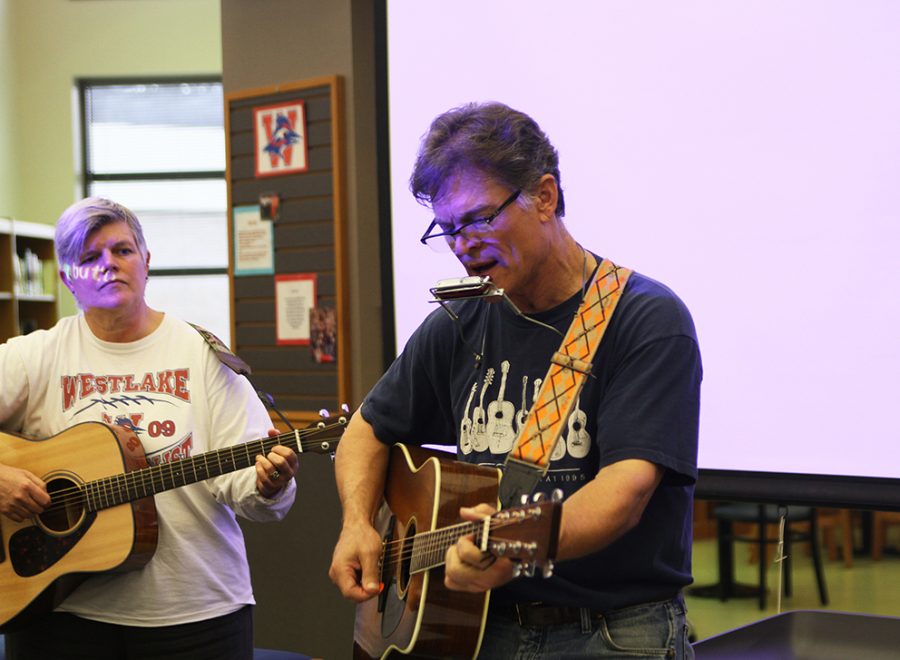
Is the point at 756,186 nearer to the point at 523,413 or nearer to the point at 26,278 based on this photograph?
the point at 523,413

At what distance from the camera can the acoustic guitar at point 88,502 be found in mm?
2199

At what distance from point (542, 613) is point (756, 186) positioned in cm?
129

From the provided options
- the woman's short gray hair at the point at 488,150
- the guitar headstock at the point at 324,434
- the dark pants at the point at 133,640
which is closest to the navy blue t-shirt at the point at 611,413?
the woman's short gray hair at the point at 488,150

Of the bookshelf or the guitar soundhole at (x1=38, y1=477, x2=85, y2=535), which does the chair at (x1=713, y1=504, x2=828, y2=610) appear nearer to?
the guitar soundhole at (x1=38, y1=477, x2=85, y2=535)

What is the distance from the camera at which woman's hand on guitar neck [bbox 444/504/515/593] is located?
141 cm

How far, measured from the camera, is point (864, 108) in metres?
2.27

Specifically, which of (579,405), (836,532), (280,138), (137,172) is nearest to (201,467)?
(579,405)

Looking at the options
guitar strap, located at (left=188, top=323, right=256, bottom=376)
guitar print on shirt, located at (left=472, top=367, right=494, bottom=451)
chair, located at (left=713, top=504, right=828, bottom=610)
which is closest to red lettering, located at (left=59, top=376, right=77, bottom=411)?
guitar strap, located at (left=188, top=323, right=256, bottom=376)

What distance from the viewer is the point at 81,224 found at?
230 centimetres

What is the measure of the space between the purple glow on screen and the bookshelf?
215 inches

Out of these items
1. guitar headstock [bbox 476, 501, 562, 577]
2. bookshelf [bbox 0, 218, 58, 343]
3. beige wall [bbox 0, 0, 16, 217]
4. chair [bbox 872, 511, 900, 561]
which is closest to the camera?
guitar headstock [bbox 476, 501, 562, 577]

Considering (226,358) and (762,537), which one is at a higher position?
(226,358)

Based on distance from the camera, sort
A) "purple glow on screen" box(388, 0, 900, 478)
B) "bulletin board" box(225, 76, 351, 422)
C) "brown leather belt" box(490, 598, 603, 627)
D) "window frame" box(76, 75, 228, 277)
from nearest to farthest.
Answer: "brown leather belt" box(490, 598, 603, 627) < "purple glow on screen" box(388, 0, 900, 478) < "bulletin board" box(225, 76, 351, 422) < "window frame" box(76, 75, 228, 277)

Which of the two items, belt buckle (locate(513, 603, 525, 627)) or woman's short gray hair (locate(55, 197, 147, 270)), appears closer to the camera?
belt buckle (locate(513, 603, 525, 627))
